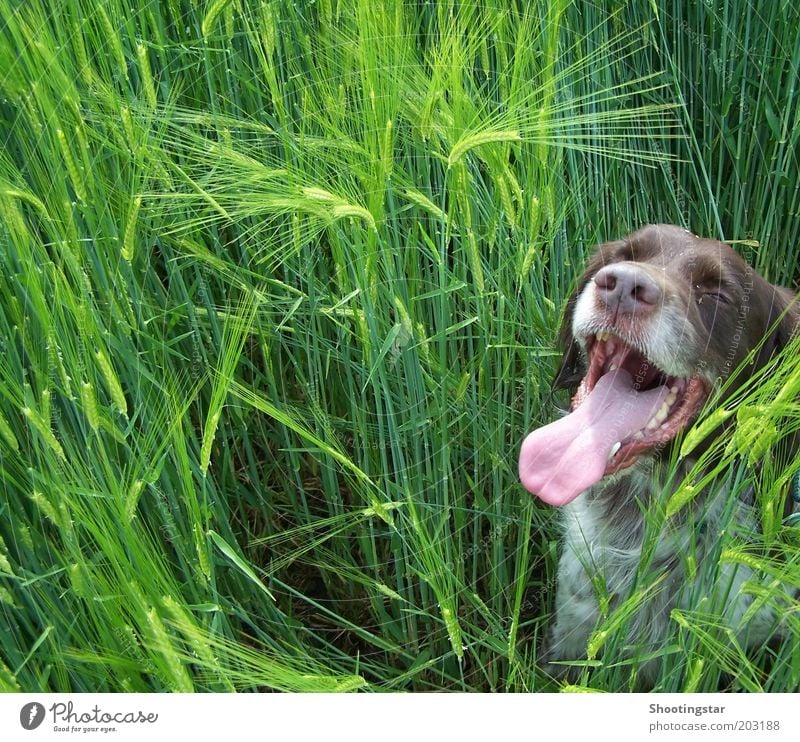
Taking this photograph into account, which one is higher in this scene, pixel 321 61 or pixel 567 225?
pixel 321 61

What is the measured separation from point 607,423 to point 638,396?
119 mm

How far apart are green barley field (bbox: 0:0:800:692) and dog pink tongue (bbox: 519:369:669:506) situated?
0.34 feet

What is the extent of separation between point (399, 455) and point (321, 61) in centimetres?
80

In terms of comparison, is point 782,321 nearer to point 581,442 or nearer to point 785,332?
point 785,332

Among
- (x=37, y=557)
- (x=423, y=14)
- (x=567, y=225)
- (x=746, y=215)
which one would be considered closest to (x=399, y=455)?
(x=37, y=557)

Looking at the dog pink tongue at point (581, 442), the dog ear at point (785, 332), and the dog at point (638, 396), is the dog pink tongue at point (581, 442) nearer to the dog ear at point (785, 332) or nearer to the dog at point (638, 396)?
the dog at point (638, 396)

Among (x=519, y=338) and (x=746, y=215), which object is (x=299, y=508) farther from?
(x=746, y=215)

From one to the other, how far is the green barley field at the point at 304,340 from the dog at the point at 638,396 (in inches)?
4.2

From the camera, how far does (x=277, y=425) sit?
2287 millimetres

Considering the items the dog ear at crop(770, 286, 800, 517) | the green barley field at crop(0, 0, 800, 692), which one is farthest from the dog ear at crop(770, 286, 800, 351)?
the green barley field at crop(0, 0, 800, 692)

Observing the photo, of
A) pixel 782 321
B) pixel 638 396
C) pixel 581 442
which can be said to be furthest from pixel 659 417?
pixel 782 321
